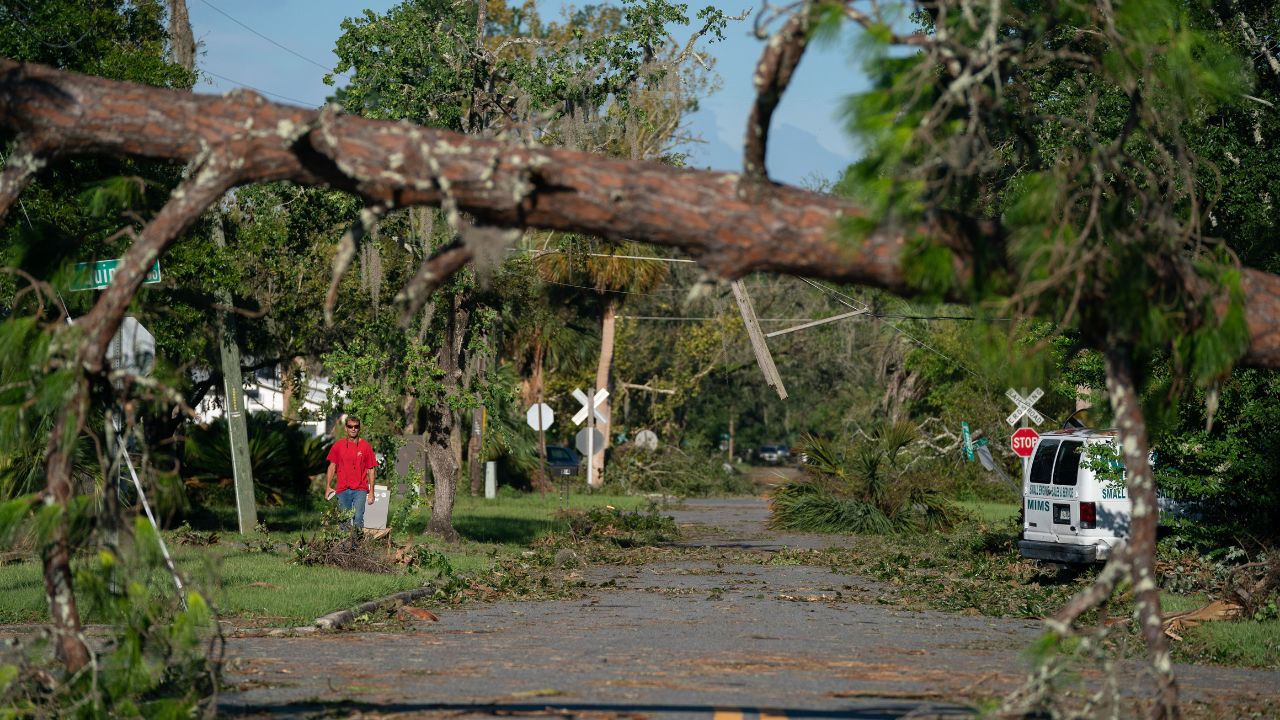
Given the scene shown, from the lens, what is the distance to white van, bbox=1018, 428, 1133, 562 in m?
17.6

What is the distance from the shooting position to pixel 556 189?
654cm

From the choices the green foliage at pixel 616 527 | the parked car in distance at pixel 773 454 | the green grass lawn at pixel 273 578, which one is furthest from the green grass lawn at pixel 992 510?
the parked car in distance at pixel 773 454

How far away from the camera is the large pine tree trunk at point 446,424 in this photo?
874 inches

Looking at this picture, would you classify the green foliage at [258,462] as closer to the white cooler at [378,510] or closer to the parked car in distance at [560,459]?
the white cooler at [378,510]

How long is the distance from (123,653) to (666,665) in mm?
4377

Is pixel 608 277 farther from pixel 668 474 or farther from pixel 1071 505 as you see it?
pixel 1071 505

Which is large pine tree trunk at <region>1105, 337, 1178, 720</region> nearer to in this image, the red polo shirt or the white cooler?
the red polo shirt

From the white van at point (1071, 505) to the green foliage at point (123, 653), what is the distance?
40.9ft

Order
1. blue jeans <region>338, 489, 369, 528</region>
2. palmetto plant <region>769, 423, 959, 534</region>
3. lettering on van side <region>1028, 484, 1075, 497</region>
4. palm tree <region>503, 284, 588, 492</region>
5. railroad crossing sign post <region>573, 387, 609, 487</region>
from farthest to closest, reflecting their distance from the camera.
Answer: palm tree <region>503, 284, 588, 492</region> → railroad crossing sign post <region>573, 387, 609, 487</region> → palmetto plant <region>769, 423, 959, 534</region> → blue jeans <region>338, 489, 369, 528</region> → lettering on van side <region>1028, 484, 1075, 497</region>

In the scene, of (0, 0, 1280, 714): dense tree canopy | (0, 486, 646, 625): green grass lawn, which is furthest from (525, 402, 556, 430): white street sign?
(0, 0, 1280, 714): dense tree canopy

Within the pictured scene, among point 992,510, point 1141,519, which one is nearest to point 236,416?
point 1141,519

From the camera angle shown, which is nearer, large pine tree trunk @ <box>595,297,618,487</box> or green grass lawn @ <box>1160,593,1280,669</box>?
green grass lawn @ <box>1160,593,1280,669</box>

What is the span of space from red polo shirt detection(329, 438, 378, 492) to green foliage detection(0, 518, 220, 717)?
36.9 ft

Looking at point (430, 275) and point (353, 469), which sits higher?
point (430, 275)
